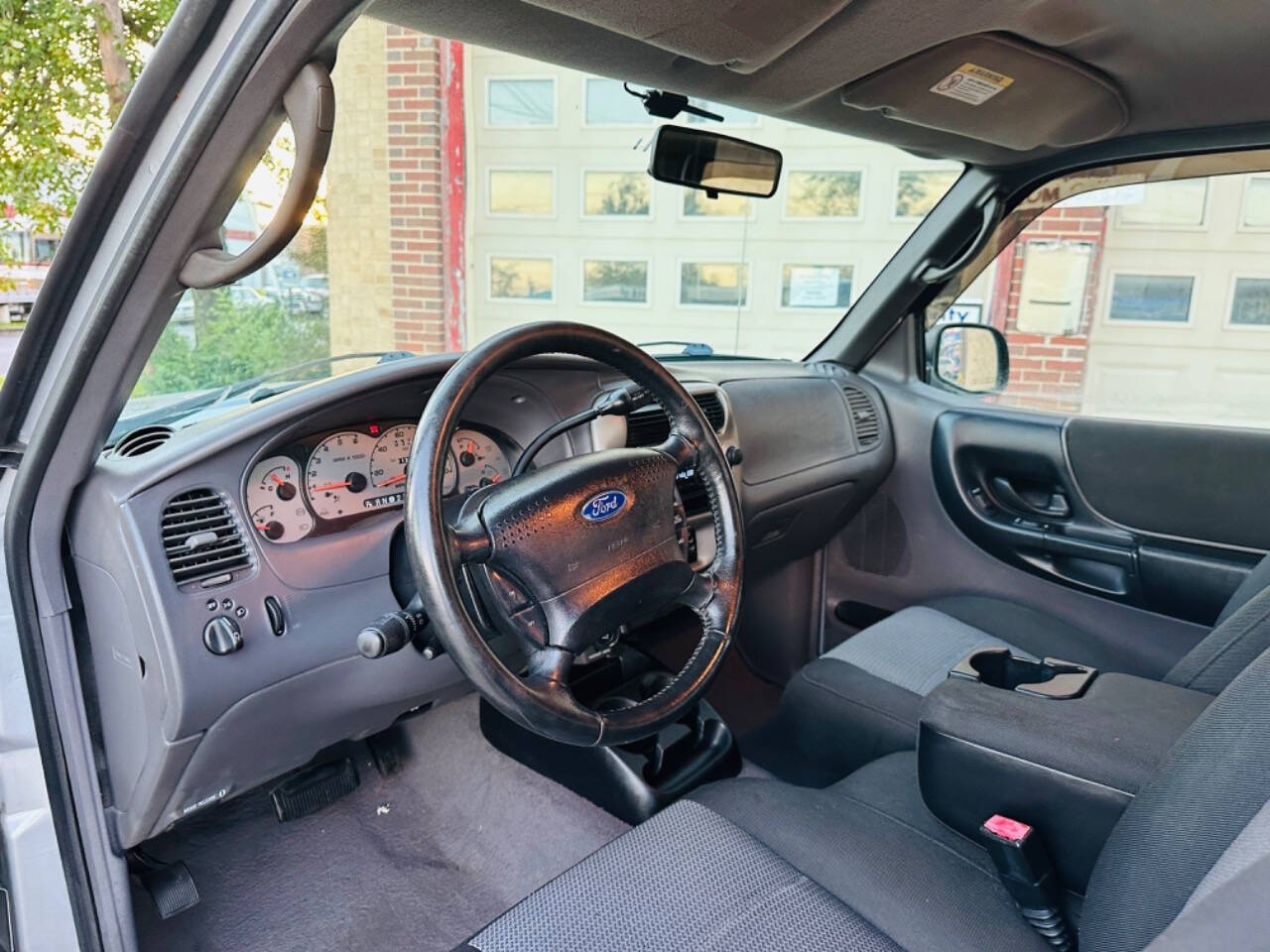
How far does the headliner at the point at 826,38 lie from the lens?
4.40 ft

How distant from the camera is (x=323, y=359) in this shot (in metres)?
1.76

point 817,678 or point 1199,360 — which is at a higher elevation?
point 1199,360

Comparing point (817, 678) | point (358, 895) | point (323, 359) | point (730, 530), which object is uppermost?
point (323, 359)

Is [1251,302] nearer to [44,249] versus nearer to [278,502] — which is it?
[278,502]

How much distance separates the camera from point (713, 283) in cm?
393

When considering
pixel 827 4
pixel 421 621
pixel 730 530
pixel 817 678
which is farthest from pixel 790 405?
pixel 421 621

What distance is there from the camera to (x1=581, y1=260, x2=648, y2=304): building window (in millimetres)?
3982

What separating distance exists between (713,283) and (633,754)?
2.44 m

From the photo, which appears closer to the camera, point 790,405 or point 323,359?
point 323,359

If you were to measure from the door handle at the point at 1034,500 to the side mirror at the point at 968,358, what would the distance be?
0.32 metres

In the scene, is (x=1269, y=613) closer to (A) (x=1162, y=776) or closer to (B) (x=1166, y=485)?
(A) (x=1162, y=776)

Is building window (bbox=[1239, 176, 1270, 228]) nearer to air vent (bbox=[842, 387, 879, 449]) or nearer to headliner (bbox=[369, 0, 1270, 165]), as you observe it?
headliner (bbox=[369, 0, 1270, 165])

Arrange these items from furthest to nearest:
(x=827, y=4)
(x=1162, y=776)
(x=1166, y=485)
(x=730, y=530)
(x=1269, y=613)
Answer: (x=1166, y=485) → (x=730, y=530) → (x=827, y=4) → (x=1269, y=613) → (x=1162, y=776)

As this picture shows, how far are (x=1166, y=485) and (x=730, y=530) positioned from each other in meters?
1.35
